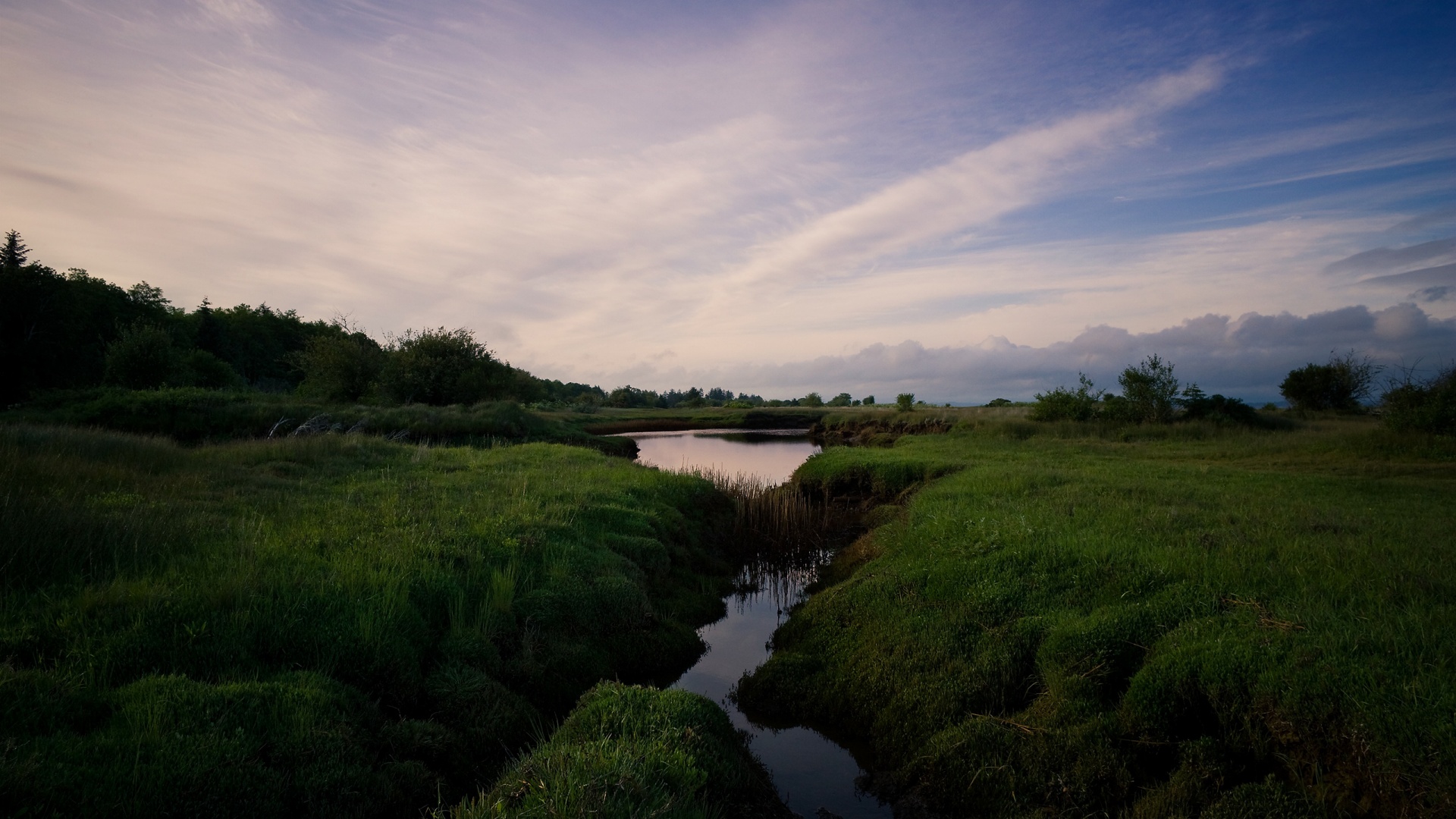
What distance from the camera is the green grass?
3.92m

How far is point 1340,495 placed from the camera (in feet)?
38.3

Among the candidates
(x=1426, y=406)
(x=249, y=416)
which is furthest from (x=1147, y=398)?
(x=249, y=416)

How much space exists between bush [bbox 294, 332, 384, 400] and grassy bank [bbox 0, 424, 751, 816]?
2367 cm

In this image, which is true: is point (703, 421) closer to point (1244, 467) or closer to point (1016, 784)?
point (1244, 467)

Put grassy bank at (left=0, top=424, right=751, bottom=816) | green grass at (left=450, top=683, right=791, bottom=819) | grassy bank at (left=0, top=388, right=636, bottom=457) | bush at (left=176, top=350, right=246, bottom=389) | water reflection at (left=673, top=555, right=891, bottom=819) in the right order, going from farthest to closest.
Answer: bush at (left=176, top=350, right=246, bottom=389) → grassy bank at (left=0, top=388, right=636, bottom=457) → water reflection at (left=673, top=555, right=891, bottom=819) → grassy bank at (left=0, top=424, right=751, bottom=816) → green grass at (left=450, top=683, right=791, bottom=819)

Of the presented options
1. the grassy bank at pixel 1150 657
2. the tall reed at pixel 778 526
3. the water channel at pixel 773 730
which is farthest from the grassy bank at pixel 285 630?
the tall reed at pixel 778 526

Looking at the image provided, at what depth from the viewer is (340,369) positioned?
3384cm

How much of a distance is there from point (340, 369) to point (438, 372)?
17.4 ft

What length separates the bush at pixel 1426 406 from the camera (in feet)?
55.2

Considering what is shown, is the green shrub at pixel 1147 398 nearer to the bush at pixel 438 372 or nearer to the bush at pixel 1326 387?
the bush at pixel 1326 387

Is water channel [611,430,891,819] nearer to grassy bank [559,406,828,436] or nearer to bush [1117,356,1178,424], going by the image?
bush [1117,356,1178,424]

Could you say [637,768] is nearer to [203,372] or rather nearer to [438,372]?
[438,372]

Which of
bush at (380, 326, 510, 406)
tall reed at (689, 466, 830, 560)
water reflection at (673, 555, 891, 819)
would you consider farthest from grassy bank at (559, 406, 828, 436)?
water reflection at (673, 555, 891, 819)

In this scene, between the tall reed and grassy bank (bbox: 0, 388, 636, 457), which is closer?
the tall reed
